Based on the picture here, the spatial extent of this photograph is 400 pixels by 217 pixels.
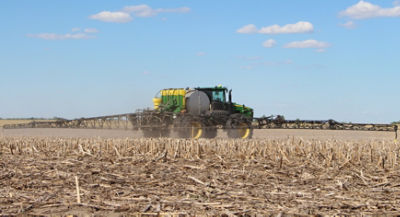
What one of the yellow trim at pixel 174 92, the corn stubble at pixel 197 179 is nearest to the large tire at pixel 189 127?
the yellow trim at pixel 174 92

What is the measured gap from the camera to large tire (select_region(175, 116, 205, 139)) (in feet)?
87.2

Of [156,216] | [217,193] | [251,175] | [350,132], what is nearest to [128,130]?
[350,132]

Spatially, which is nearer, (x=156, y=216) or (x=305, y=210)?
(x=156, y=216)

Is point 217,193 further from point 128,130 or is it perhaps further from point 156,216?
point 128,130

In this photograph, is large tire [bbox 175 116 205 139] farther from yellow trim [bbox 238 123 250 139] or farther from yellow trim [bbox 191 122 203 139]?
yellow trim [bbox 238 123 250 139]

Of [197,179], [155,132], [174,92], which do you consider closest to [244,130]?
[174,92]

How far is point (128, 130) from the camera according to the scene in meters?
28.0

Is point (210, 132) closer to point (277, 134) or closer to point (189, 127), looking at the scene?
point (189, 127)

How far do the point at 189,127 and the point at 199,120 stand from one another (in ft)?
2.08

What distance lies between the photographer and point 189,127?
87.1 feet

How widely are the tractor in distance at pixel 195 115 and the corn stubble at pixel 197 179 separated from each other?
8.98 metres

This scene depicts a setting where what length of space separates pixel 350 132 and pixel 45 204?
2369 cm

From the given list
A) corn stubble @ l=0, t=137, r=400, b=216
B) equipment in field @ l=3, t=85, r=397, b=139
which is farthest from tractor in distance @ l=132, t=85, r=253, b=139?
corn stubble @ l=0, t=137, r=400, b=216

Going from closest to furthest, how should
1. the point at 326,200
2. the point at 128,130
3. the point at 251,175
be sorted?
the point at 326,200
the point at 251,175
the point at 128,130
